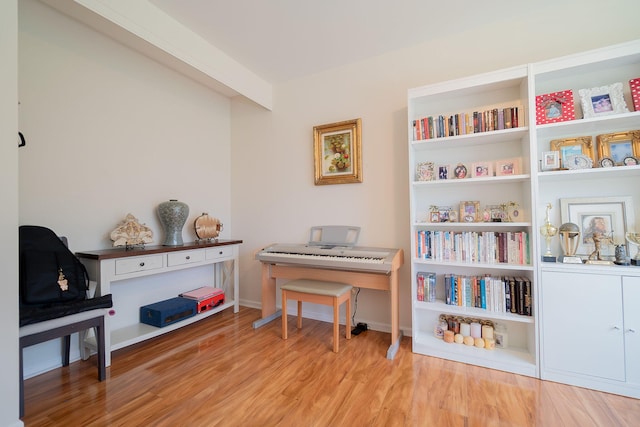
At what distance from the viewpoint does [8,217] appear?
1.34 m

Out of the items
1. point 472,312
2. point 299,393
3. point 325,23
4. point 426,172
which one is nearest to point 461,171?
point 426,172

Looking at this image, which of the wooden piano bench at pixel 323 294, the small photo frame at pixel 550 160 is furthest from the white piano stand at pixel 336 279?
the small photo frame at pixel 550 160

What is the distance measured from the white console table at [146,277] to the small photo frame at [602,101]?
320 cm

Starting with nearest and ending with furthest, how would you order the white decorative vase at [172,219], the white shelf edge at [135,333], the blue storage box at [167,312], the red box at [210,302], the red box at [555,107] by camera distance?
the red box at [555,107] < the white shelf edge at [135,333] < the blue storage box at [167,312] < the white decorative vase at [172,219] < the red box at [210,302]

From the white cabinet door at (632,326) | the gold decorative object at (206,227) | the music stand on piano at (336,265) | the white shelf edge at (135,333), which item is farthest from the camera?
the gold decorative object at (206,227)

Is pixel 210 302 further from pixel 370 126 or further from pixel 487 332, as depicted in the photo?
pixel 487 332

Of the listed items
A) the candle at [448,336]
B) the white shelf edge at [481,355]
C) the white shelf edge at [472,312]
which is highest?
the white shelf edge at [472,312]

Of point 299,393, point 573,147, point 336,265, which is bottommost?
point 299,393

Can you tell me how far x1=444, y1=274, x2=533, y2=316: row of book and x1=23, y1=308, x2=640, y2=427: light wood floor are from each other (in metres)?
0.45

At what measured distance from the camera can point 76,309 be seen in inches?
66.7

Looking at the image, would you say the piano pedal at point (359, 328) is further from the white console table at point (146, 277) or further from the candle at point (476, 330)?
the white console table at point (146, 277)

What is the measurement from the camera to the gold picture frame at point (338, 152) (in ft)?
9.08

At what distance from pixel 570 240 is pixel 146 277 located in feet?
11.5

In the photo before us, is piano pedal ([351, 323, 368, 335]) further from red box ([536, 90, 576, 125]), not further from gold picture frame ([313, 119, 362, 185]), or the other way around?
red box ([536, 90, 576, 125])
